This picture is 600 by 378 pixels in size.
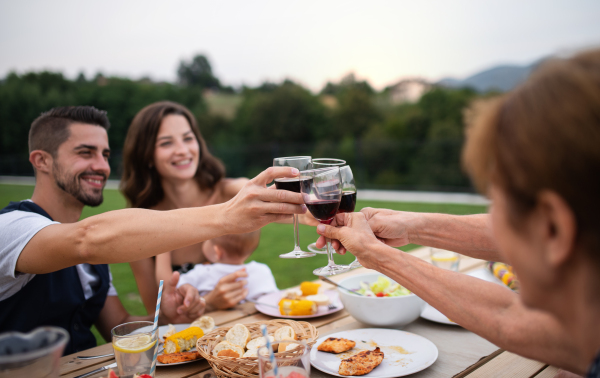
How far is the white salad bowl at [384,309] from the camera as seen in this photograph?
74.0 inches

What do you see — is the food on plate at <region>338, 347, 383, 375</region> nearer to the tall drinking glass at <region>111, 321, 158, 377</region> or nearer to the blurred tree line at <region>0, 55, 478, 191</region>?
the tall drinking glass at <region>111, 321, 158, 377</region>

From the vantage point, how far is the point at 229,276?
235cm

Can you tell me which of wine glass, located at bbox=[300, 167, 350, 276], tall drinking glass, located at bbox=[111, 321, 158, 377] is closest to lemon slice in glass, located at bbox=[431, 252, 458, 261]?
wine glass, located at bbox=[300, 167, 350, 276]

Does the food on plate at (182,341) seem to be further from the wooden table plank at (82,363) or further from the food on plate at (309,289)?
the food on plate at (309,289)

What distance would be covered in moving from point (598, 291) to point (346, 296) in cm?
125

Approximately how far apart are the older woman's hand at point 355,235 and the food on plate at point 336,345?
14.0 inches

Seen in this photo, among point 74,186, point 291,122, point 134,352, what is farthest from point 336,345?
point 291,122

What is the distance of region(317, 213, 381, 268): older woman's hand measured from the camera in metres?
1.61

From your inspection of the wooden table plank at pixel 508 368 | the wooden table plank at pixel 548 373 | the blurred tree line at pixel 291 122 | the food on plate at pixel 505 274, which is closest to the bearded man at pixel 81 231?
the wooden table plank at pixel 508 368

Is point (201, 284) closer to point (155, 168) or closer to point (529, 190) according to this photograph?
point (155, 168)

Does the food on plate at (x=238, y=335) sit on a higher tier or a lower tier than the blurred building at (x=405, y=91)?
lower

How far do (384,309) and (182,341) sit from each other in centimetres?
93

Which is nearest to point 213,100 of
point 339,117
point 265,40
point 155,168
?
point 265,40

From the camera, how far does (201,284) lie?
2.78 m
